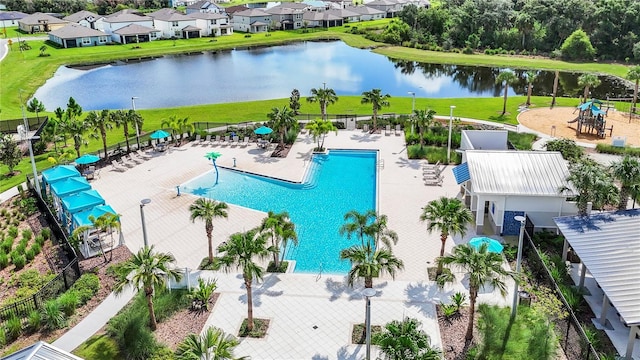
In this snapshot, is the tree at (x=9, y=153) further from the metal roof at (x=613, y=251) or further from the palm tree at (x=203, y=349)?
the metal roof at (x=613, y=251)

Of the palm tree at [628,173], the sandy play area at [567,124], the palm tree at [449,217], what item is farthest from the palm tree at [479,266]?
the sandy play area at [567,124]

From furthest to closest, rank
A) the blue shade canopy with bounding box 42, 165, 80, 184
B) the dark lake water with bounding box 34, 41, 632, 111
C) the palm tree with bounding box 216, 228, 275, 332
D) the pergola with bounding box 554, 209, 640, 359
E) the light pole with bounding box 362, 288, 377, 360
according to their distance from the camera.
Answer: the dark lake water with bounding box 34, 41, 632, 111
the blue shade canopy with bounding box 42, 165, 80, 184
the palm tree with bounding box 216, 228, 275, 332
the pergola with bounding box 554, 209, 640, 359
the light pole with bounding box 362, 288, 377, 360

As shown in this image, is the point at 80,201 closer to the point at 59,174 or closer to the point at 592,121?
the point at 59,174

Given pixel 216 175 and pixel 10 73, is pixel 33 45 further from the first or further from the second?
pixel 216 175

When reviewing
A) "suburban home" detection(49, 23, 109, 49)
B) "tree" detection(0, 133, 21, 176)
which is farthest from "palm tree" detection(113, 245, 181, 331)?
"suburban home" detection(49, 23, 109, 49)

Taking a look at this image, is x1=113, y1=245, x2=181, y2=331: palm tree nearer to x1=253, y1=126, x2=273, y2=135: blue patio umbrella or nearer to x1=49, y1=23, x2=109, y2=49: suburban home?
x1=253, y1=126, x2=273, y2=135: blue patio umbrella

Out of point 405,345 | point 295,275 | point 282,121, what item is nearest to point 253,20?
point 282,121
